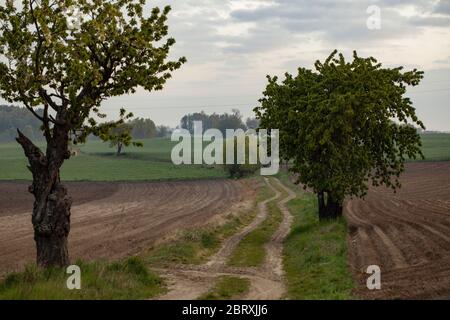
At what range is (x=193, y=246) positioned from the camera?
95.0 feet

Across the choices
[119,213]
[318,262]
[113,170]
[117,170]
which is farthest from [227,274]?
[113,170]

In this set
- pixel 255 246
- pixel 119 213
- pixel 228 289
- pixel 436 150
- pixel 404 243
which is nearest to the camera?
pixel 228 289

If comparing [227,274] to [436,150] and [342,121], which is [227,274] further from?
[436,150]

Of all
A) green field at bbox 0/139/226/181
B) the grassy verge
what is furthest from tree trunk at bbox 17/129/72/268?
green field at bbox 0/139/226/181

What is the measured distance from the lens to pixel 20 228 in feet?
134

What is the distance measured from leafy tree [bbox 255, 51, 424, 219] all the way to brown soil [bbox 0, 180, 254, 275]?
10.2 m

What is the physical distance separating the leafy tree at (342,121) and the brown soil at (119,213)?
10.2 meters

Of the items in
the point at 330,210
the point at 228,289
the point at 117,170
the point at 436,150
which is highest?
the point at 436,150

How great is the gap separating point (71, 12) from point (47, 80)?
2657mm

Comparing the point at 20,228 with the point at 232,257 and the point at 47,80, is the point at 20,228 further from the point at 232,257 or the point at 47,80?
the point at 47,80

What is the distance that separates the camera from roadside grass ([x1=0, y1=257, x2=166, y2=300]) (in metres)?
16.2

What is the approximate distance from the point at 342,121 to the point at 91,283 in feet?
59.5

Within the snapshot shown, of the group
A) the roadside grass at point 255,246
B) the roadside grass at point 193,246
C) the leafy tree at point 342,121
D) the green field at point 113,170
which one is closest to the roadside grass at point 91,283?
the roadside grass at point 193,246

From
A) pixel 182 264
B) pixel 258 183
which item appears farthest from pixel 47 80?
pixel 258 183
